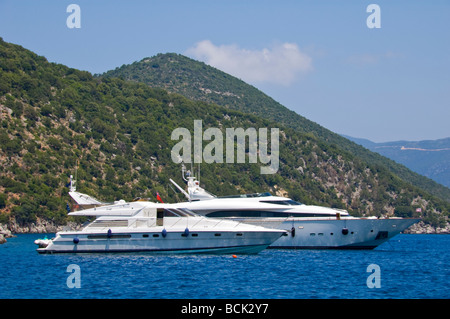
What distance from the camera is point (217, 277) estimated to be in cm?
3694

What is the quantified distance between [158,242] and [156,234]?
1.86 ft

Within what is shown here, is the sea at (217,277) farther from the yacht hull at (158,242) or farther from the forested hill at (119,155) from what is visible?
the forested hill at (119,155)

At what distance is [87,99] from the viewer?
5281 inches

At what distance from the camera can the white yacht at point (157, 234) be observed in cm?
4550

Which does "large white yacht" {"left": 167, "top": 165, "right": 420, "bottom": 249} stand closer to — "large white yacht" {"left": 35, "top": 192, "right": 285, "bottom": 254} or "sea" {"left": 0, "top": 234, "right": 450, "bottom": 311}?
"sea" {"left": 0, "top": 234, "right": 450, "bottom": 311}

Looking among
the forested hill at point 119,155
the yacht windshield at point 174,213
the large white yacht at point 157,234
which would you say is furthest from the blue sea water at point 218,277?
the forested hill at point 119,155

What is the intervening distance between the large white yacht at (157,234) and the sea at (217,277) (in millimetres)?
607

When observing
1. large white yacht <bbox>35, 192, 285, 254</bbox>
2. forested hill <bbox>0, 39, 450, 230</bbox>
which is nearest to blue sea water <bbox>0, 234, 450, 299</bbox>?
large white yacht <bbox>35, 192, 285, 254</bbox>

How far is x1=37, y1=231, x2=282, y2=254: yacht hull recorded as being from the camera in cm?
4547

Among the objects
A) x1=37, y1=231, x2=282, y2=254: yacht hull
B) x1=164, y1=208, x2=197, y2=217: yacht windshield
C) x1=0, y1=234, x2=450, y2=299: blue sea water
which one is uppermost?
x1=164, y1=208, x2=197, y2=217: yacht windshield

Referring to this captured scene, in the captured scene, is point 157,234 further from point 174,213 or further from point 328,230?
point 328,230
